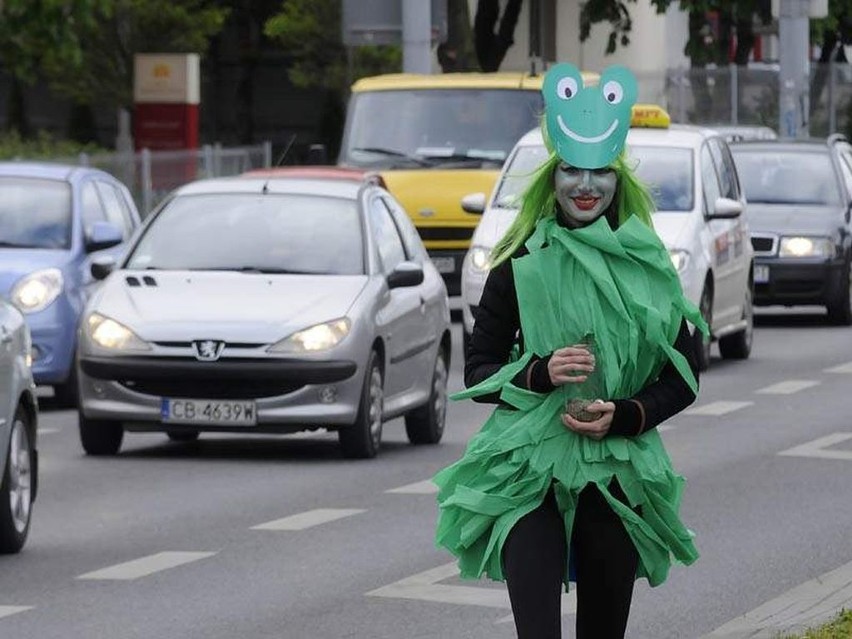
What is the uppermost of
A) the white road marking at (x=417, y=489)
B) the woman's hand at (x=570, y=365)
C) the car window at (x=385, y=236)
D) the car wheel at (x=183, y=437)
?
the woman's hand at (x=570, y=365)

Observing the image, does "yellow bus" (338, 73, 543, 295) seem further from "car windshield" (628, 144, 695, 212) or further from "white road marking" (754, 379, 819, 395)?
"white road marking" (754, 379, 819, 395)

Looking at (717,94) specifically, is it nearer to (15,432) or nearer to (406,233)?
(406,233)

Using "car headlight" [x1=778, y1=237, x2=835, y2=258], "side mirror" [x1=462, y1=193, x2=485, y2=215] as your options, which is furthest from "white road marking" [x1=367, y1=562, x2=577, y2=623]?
"car headlight" [x1=778, y1=237, x2=835, y2=258]

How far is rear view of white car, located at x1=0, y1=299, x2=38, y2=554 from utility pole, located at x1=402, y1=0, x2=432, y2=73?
2095cm

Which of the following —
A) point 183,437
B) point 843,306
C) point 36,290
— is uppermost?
point 36,290

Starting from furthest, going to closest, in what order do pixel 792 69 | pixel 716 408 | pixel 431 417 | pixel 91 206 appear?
pixel 792 69 < pixel 91 206 < pixel 716 408 < pixel 431 417

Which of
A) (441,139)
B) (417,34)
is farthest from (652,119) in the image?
(417,34)

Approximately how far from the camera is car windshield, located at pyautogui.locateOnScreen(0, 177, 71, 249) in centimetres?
1923

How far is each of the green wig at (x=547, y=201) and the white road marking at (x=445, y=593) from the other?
12.4 feet

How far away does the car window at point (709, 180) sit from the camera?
70.3 ft

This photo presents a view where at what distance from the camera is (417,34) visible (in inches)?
1277

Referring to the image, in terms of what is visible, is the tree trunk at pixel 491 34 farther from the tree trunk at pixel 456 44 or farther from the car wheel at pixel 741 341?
the car wheel at pixel 741 341

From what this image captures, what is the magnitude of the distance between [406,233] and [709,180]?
5.43 metres

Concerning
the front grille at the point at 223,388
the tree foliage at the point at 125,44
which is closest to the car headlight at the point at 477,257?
the front grille at the point at 223,388
